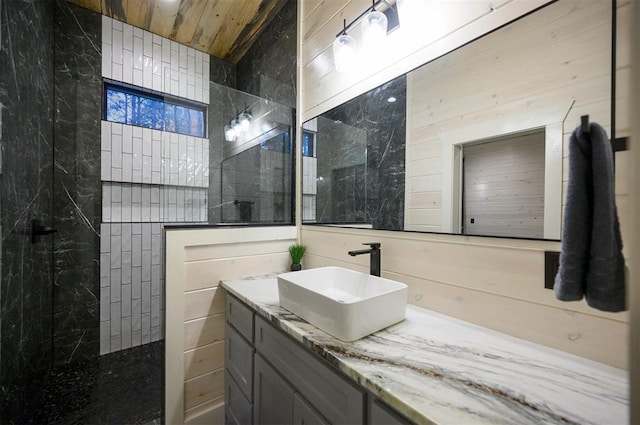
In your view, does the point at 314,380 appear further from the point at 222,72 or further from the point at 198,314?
the point at 222,72

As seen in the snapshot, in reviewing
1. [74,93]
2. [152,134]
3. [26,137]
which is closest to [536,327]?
[26,137]

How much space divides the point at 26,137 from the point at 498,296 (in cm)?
225

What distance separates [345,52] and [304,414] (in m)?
1.62

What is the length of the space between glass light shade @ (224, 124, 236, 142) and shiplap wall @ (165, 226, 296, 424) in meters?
0.88

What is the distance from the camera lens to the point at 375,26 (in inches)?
50.3

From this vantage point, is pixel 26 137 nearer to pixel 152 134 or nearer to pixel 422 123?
pixel 152 134

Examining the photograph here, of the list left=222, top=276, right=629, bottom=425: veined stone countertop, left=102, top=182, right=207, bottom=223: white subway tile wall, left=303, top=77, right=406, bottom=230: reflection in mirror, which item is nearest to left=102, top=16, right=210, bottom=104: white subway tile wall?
left=102, top=182, right=207, bottom=223: white subway tile wall

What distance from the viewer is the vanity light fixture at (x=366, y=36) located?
4.18 ft

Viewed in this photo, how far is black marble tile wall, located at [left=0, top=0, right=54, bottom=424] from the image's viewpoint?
1106 millimetres

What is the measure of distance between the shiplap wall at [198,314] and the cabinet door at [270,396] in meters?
0.48

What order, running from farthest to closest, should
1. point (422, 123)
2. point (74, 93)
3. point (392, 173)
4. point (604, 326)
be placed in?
point (74, 93) < point (392, 173) < point (422, 123) < point (604, 326)

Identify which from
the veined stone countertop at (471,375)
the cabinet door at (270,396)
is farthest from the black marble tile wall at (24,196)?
the veined stone countertop at (471,375)

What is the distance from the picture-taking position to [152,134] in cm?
233

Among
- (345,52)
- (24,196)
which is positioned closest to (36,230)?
(24,196)
